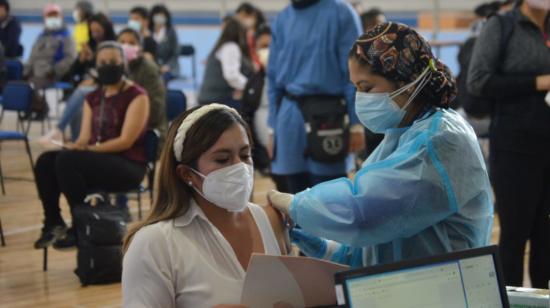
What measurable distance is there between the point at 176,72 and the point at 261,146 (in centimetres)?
513

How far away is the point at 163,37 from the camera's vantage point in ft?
41.1

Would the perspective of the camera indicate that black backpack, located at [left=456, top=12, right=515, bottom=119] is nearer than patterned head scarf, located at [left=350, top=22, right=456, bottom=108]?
No

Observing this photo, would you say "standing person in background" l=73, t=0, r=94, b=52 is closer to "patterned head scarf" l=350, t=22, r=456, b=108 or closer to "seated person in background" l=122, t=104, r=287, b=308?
"seated person in background" l=122, t=104, r=287, b=308

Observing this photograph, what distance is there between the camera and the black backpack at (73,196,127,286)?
5277 mm

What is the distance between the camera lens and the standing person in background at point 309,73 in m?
4.61

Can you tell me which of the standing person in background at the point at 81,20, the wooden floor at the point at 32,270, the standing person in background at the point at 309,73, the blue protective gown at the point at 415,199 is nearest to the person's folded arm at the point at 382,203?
the blue protective gown at the point at 415,199

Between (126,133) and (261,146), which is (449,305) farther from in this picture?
(261,146)

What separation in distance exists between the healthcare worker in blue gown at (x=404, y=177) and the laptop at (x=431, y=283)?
9.6 inches

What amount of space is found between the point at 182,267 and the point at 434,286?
650 millimetres

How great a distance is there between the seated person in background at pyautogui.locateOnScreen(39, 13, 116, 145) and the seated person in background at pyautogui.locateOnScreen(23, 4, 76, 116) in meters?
0.32

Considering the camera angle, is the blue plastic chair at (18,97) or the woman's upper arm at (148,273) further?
the blue plastic chair at (18,97)

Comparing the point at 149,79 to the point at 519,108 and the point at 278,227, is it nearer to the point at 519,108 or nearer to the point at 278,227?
the point at 519,108

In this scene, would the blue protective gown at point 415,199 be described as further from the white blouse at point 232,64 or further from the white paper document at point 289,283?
the white blouse at point 232,64

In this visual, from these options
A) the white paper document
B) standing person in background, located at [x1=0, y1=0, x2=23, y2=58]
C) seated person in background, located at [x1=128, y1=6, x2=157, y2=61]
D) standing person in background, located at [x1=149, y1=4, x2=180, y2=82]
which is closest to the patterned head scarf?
the white paper document
